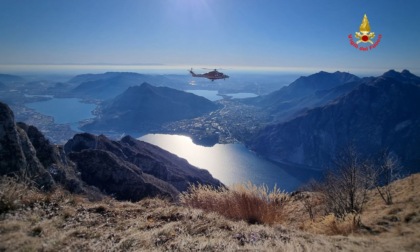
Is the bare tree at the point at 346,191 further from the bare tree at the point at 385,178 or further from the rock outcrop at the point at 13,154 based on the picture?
the rock outcrop at the point at 13,154

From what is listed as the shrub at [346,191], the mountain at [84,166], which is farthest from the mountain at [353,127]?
the shrub at [346,191]

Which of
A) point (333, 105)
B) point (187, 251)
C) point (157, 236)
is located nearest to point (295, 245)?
point (187, 251)

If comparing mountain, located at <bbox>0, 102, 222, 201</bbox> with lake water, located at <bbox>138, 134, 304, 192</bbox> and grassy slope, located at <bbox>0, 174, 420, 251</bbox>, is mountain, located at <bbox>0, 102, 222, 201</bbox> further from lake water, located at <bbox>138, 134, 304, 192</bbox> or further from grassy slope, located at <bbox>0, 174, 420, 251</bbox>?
lake water, located at <bbox>138, 134, 304, 192</bbox>

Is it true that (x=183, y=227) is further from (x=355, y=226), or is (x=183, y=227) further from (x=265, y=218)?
(x=355, y=226)

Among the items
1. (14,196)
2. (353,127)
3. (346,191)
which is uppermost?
(14,196)

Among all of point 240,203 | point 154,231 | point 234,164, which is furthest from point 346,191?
point 234,164

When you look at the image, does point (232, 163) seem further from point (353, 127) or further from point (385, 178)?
point (385, 178)
